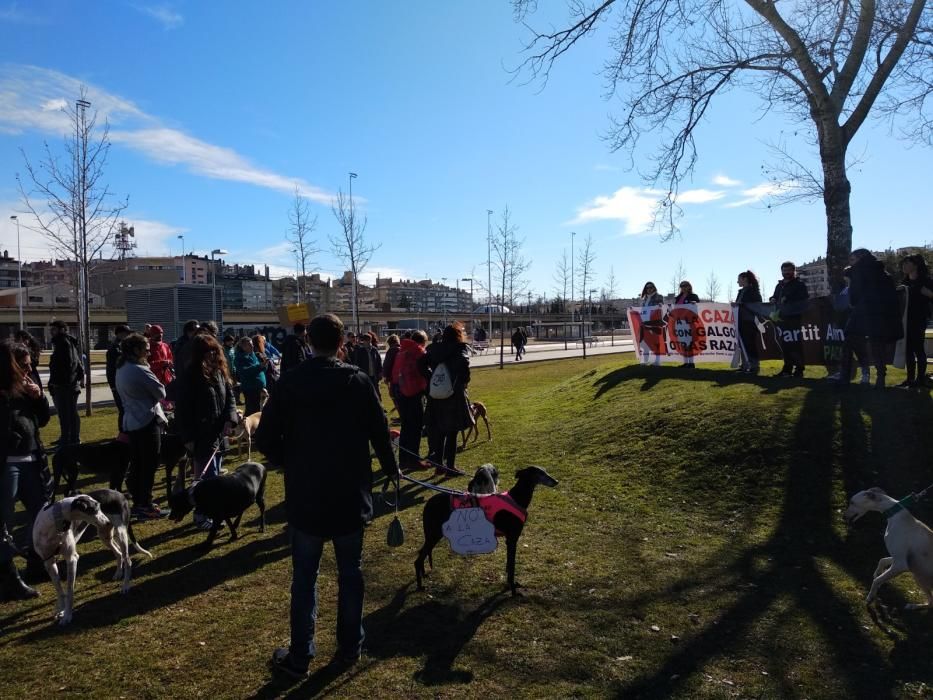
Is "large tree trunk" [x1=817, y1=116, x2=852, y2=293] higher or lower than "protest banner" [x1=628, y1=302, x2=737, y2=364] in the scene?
higher

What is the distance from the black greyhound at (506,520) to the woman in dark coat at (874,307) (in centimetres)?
575

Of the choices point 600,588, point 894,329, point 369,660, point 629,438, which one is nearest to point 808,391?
point 894,329

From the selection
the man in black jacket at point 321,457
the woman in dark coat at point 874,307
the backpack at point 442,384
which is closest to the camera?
the man in black jacket at point 321,457

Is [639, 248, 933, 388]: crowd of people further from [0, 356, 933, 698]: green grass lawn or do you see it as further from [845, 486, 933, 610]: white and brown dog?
[845, 486, 933, 610]: white and brown dog

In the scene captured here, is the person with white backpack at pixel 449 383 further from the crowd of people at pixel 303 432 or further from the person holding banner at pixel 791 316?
the person holding banner at pixel 791 316

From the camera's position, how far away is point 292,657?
11.6 feet

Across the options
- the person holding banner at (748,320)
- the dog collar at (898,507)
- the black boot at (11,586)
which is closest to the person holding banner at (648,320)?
the person holding banner at (748,320)

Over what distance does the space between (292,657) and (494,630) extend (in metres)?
Result: 1.35

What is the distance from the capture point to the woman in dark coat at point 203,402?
6086mm

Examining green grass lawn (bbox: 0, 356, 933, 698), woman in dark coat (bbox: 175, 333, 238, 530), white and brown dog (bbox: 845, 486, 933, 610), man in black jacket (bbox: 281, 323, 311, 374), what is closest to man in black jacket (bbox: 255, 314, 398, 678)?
green grass lawn (bbox: 0, 356, 933, 698)

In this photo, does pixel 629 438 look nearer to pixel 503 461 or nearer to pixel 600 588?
pixel 503 461

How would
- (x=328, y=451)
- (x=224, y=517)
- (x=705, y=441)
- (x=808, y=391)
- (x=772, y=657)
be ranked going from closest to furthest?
(x=328, y=451) → (x=772, y=657) → (x=224, y=517) → (x=705, y=441) → (x=808, y=391)

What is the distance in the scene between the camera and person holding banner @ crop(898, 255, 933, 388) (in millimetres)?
8375

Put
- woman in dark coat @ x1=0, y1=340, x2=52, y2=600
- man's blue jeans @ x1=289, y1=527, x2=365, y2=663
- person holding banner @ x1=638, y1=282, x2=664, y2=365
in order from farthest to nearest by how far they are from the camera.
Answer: person holding banner @ x1=638, y1=282, x2=664, y2=365 < woman in dark coat @ x1=0, y1=340, x2=52, y2=600 < man's blue jeans @ x1=289, y1=527, x2=365, y2=663
